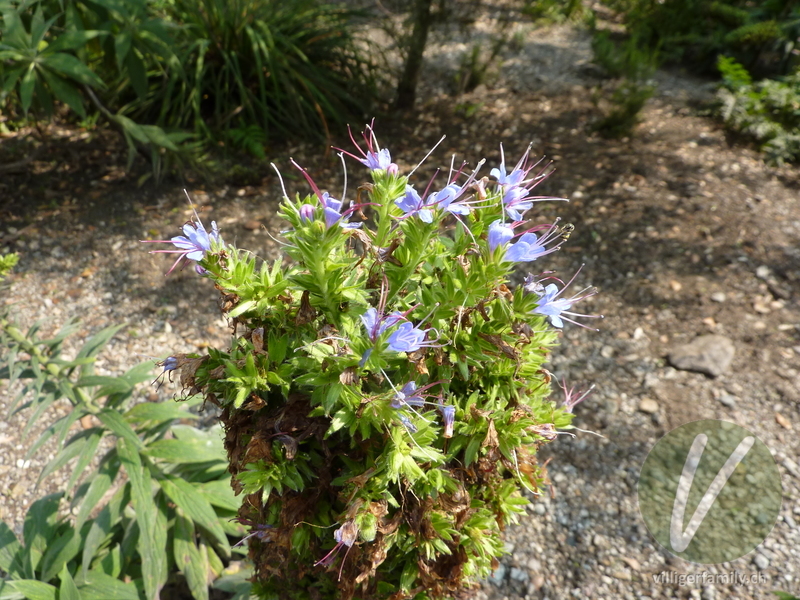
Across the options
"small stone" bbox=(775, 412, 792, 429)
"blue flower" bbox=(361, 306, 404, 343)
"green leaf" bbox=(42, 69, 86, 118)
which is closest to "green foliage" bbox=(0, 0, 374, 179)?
"green leaf" bbox=(42, 69, 86, 118)

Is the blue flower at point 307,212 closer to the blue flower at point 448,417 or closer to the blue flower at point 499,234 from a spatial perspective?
the blue flower at point 499,234

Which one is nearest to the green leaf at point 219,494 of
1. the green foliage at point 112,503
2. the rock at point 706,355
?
the green foliage at point 112,503

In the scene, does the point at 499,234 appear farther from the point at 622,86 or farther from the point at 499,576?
the point at 622,86

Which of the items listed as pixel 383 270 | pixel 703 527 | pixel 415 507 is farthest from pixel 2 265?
pixel 703 527

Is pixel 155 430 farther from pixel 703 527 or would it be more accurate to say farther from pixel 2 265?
pixel 703 527

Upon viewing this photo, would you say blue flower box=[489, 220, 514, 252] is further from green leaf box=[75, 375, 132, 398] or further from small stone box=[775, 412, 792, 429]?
small stone box=[775, 412, 792, 429]
